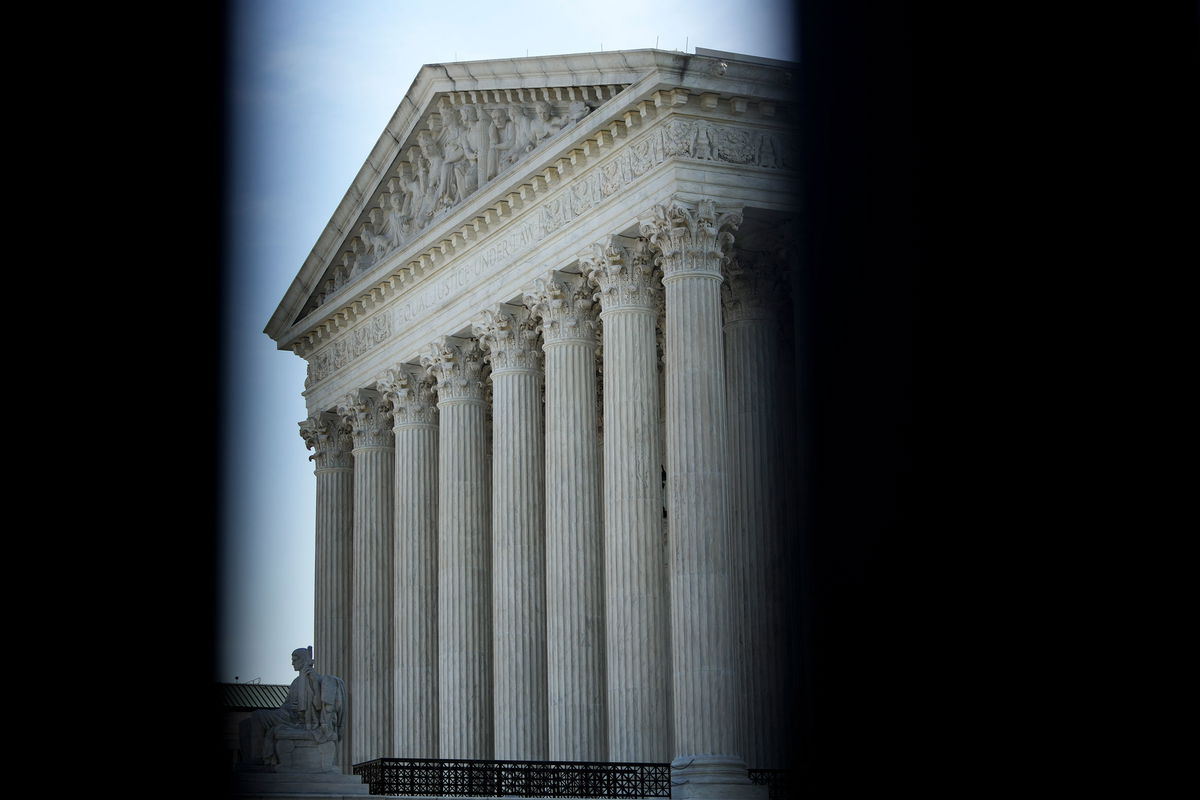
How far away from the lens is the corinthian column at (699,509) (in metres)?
40.2

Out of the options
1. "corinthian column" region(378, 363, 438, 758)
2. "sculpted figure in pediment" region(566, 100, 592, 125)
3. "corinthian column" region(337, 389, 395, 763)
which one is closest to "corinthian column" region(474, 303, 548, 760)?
"corinthian column" region(378, 363, 438, 758)

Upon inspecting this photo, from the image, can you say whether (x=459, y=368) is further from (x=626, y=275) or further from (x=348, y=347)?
(x=626, y=275)

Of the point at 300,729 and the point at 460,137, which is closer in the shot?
the point at 300,729

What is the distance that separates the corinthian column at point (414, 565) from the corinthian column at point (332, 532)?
9.19ft

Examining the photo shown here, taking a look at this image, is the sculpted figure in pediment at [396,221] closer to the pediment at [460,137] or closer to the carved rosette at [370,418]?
the pediment at [460,137]

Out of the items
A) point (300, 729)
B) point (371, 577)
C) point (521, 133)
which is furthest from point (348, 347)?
point (300, 729)

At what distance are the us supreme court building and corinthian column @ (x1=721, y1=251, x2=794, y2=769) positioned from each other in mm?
59

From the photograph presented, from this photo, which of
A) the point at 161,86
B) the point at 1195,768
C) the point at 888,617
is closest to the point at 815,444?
the point at 888,617

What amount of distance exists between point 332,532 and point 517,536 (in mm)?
13244

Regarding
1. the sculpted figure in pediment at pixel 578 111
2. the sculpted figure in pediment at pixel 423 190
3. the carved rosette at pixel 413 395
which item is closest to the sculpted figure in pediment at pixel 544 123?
the sculpted figure in pediment at pixel 578 111

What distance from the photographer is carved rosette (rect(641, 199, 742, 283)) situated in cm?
4250

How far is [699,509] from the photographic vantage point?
136 feet

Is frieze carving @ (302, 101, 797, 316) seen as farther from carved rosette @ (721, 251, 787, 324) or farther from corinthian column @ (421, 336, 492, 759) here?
corinthian column @ (421, 336, 492, 759)

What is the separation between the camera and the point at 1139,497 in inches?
1203
